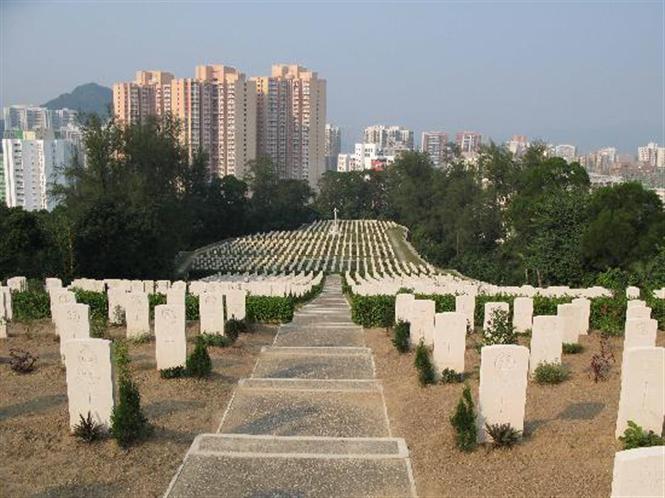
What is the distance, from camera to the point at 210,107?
10712 cm

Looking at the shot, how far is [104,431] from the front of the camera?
8.61 meters

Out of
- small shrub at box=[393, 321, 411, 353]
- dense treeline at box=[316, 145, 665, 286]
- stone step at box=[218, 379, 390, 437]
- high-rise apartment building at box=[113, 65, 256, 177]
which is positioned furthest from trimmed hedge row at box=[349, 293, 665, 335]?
high-rise apartment building at box=[113, 65, 256, 177]

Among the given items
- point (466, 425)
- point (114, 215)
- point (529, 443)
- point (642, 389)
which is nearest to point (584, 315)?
point (642, 389)

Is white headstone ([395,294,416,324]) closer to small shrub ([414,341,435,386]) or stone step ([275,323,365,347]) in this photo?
stone step ([275,323,365,347])

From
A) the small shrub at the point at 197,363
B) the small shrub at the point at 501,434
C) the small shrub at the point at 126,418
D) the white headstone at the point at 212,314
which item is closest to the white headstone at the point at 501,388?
the small shrub at the point at 501,434

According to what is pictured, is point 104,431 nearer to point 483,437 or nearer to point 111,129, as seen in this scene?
point 483,437

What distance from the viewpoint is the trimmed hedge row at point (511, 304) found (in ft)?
55.6

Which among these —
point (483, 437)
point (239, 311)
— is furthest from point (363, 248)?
point (483, 437)

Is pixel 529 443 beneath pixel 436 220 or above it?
above

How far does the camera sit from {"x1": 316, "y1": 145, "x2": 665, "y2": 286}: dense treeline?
31.2 m

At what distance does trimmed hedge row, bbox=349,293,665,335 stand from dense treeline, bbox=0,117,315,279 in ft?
58.0

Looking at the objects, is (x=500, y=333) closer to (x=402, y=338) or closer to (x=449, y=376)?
(x=449, y=376)

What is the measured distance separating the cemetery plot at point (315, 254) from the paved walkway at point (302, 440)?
109ft

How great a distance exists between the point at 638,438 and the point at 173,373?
7.88 meters
